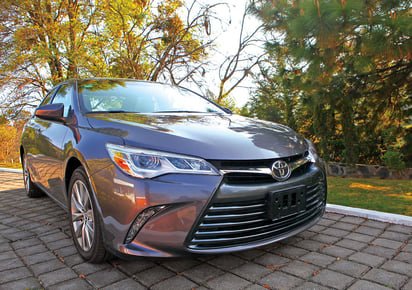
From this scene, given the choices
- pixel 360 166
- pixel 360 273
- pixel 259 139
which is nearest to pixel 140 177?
pixel 259 139

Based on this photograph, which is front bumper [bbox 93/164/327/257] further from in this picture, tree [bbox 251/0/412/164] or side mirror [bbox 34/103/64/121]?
tree [bbox 251/0/412/164]

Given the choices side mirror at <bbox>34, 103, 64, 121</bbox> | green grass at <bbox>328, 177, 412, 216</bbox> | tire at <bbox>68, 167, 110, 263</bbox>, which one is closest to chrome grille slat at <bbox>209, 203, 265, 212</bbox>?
tire at <bbox>68, 167, 110, 263</bbox>

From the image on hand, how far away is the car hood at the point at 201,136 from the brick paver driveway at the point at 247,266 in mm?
777

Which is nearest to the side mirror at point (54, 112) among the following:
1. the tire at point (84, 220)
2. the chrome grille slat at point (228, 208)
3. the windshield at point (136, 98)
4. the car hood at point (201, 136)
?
the windshield at point (136, 98)

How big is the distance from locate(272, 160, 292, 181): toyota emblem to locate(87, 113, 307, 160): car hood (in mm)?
60

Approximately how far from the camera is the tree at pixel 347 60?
4.79m

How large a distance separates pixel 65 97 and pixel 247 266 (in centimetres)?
251

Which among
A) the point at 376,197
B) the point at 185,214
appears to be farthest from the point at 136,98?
the point at 376,197

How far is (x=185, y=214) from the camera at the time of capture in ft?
6.54

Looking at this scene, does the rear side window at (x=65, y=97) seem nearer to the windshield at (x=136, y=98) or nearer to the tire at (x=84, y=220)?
the windshield at (x=136, y=98)

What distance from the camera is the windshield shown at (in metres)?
3.06

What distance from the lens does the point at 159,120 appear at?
2676mm

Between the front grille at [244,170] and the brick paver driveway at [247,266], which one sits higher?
the front grille at [244,170]

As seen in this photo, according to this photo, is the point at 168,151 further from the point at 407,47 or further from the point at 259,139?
the point at 407,47
